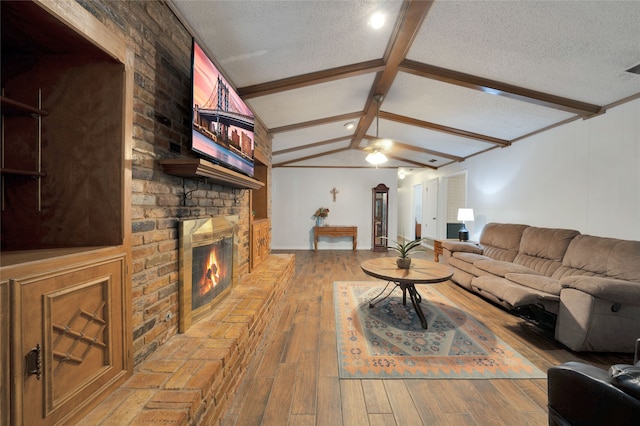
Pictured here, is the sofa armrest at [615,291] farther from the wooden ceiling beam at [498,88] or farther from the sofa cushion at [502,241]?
the wooden ceiling beam at [498,88]

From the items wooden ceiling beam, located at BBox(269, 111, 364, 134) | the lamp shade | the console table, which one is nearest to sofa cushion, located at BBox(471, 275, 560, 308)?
the lamp shade

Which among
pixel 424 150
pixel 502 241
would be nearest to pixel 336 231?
pixel 424 150

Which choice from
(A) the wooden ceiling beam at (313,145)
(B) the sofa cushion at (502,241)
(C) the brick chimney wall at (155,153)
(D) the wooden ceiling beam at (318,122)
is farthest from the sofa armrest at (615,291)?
(A) the wooden ceiling beam at (313,145)

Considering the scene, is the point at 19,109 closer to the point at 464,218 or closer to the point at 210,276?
the point at 210,276

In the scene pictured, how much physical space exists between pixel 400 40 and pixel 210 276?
2680mm

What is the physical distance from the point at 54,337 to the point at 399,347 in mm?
2206

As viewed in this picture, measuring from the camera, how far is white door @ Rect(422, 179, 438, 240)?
287 inches

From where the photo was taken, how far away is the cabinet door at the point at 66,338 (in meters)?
0.83

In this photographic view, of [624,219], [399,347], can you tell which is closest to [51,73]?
[399,347]

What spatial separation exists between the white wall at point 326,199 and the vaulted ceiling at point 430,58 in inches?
113

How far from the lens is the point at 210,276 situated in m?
2.07

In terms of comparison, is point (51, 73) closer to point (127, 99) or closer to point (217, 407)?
point (127, 99)

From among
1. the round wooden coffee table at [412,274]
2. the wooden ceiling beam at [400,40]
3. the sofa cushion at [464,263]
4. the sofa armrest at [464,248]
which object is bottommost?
the sofa cushion at [464,263]

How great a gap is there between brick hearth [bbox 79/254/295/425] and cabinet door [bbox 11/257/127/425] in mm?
122
